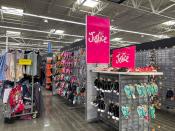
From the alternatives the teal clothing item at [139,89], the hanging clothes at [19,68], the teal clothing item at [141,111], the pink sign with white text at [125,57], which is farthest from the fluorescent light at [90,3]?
the teal clothing item at [141,111]

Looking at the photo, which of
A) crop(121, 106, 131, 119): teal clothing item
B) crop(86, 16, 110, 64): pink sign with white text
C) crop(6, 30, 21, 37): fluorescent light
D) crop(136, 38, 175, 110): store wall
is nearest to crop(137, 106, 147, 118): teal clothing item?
crop(121, 106, 131, 119): teal clothing item

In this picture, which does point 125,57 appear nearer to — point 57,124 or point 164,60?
point 57,124

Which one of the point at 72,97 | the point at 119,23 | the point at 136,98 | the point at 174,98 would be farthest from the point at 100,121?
the point at 119,23

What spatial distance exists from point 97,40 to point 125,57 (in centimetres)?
135

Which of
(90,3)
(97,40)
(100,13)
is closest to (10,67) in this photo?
(97,40)

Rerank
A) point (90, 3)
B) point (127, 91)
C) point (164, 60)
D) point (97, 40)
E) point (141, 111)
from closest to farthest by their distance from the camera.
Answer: point (127, 91)
point (141, 111)
point (97, 40)
point (164, 60)
point (90, 3)

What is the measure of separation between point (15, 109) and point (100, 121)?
2403 millimetres

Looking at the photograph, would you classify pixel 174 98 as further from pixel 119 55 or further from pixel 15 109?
pixel 15 109

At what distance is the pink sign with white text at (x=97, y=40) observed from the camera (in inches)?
169

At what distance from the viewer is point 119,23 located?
1047cm

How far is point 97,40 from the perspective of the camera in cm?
443

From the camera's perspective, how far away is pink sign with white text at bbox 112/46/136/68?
10.4 ft

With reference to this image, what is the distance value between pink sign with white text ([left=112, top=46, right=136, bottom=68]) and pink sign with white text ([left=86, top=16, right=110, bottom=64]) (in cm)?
90

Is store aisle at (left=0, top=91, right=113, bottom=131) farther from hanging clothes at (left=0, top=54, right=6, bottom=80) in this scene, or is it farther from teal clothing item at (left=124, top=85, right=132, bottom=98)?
hanging clothes at (left=0, top=54, right=6, bottom=80)
